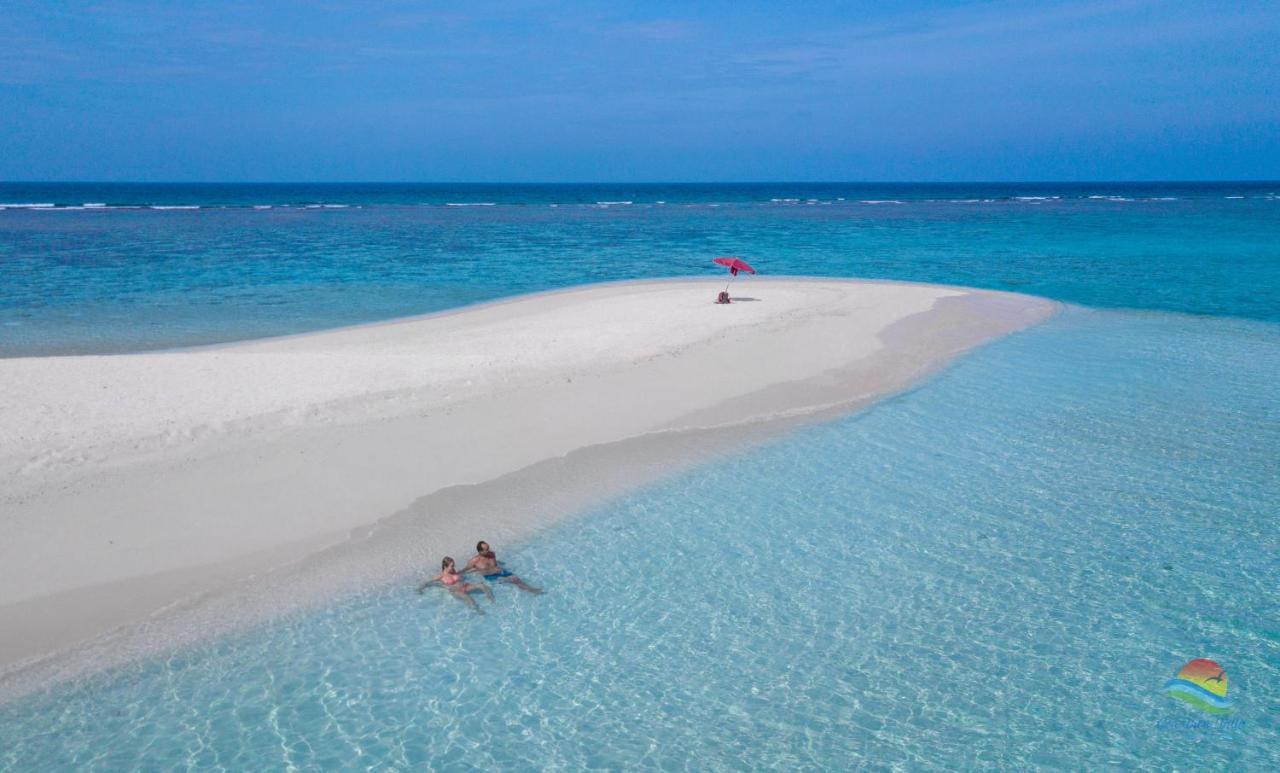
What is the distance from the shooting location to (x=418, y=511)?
11.7 meters

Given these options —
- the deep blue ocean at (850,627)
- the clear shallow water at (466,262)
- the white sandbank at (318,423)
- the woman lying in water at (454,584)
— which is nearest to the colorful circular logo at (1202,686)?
the deep blue ocean at (850,627)

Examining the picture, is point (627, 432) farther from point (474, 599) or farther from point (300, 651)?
point (300, 651)

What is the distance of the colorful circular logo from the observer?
7724mm

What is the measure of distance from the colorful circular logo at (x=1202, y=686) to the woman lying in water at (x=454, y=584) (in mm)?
6758

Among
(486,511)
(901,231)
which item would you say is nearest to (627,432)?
(486,511)

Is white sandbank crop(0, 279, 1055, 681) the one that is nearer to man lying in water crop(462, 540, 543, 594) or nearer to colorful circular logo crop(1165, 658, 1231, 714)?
man lying in water crop(462, 540, 543, 594)

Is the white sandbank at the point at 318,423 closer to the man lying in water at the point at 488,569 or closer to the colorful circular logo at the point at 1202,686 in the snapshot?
the man lying in water at the point at 488,569

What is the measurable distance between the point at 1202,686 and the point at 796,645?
368 centimetres

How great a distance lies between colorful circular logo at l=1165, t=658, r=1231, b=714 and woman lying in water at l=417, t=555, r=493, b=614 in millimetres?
6758

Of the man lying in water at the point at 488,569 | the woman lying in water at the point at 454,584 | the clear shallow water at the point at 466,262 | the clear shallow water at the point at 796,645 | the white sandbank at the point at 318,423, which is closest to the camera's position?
the clear shallow water at the point at 796,645

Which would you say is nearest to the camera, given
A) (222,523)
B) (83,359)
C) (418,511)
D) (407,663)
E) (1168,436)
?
(407,663)

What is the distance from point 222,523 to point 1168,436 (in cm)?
1499

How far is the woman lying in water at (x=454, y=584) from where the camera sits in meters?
9.41

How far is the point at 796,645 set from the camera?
8648 millimetres
